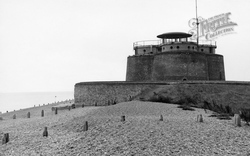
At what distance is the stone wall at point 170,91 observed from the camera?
102 feet

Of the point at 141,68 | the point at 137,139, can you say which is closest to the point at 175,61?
the point at 141,68

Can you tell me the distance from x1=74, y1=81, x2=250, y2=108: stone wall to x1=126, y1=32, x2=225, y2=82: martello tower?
6801 millimetres

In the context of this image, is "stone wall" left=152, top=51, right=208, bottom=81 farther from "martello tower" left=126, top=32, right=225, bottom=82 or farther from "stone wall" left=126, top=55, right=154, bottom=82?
"stone wall" left=126, top=55, right=154, bottom=82

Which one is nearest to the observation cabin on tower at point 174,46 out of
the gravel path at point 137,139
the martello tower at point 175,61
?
the martello tower at point 175,61

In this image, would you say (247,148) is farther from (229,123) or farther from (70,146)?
(70,146)

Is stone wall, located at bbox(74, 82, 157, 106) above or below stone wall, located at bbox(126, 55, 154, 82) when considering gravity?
below

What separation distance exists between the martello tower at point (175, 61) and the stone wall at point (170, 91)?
6.80m

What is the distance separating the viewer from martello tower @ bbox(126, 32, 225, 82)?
4150cm

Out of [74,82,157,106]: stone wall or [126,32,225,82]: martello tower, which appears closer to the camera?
[74,82,157,106]: stone wall

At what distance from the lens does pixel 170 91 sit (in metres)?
32.3

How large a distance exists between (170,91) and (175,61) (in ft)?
34.6

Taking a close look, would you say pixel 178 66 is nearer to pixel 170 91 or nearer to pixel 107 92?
pixel 170 91

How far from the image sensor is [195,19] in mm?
49344

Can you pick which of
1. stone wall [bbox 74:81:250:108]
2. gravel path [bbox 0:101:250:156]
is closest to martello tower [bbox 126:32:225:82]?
stone wall [bbox 74:81:250:108]
